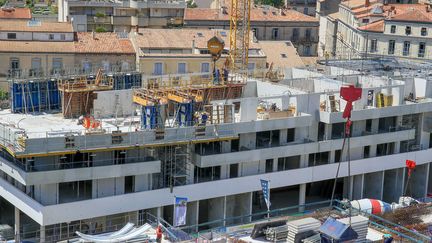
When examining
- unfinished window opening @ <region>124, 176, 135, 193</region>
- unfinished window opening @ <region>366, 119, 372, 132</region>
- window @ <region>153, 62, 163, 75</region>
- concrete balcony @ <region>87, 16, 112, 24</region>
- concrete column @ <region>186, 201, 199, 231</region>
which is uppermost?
concrete balcony @ <region>87, 16, 112, 24</region>

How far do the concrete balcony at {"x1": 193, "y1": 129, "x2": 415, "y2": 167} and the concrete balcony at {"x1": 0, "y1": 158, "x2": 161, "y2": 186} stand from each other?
415cm

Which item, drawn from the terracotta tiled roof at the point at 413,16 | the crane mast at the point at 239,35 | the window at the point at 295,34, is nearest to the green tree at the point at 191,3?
the window at the point at 295,34

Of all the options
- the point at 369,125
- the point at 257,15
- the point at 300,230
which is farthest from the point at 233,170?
the point at 257,15

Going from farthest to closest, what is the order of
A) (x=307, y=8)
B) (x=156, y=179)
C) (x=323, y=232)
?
(x=307, y=8) < (x=156, y=179) < (x=323, y=232)

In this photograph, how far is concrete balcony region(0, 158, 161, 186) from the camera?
5019 cm

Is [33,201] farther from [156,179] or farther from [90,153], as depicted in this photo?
[156,179]

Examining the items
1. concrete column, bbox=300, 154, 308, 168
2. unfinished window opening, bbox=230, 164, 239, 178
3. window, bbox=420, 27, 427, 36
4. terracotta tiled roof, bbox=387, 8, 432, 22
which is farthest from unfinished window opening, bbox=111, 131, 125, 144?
window, bbox=420, 27, 427, 36

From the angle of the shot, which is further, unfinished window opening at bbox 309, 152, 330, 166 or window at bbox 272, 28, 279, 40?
window at bbox 272, 28, 279, 40

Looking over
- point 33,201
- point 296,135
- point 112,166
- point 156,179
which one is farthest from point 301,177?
point 33,201

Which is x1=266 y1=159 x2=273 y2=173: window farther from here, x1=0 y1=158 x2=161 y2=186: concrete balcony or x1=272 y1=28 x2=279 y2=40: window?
x1=272 y1=28 x2=279 y2=40: window

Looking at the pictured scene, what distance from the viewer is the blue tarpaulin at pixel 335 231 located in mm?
46438

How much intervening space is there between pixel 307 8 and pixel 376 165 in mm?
92087

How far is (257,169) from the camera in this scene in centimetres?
5897

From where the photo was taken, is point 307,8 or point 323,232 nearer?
point 323,232
